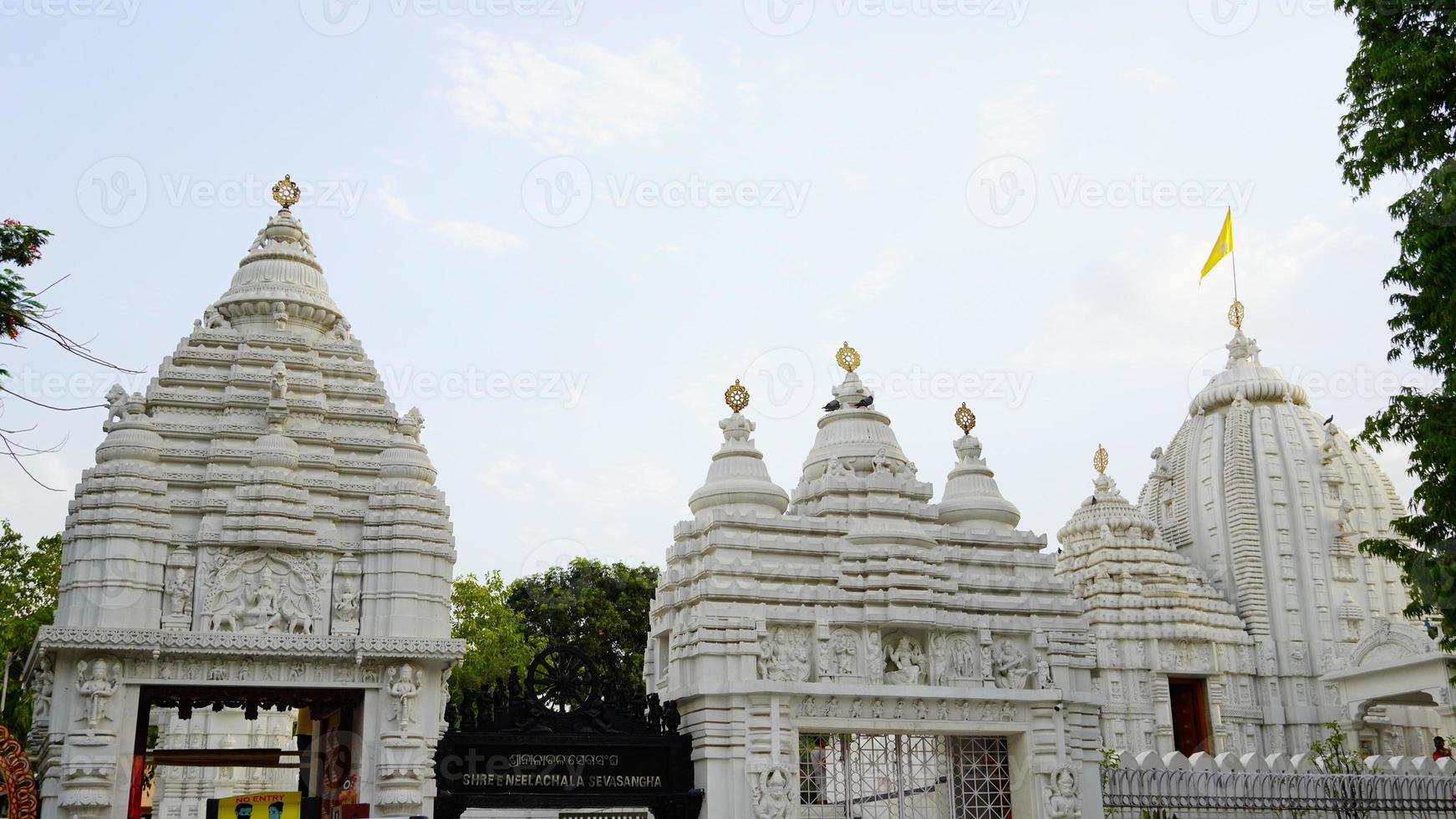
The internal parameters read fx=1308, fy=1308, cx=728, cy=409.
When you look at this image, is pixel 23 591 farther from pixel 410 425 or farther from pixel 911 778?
pixel 911 778

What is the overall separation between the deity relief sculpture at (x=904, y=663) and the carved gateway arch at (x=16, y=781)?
1387 centimetres

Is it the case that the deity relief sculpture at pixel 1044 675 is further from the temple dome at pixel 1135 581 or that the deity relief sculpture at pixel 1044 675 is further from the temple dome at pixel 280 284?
the temple dome at pixel 1135 581

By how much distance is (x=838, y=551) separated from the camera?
2431cm

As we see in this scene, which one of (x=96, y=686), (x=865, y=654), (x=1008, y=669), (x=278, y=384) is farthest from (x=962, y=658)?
(x=96, y=686)

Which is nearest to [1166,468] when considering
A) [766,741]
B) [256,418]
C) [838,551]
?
[838,551]

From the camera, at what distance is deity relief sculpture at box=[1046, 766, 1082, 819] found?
23562mm

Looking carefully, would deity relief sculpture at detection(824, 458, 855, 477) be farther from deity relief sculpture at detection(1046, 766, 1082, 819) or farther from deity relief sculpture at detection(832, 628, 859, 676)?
deity relief sculpture at detection(1046, 766, 1082, 819)

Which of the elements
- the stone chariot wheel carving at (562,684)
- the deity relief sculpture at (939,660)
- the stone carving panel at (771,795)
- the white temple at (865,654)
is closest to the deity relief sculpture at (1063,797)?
the white temple at (865,654)

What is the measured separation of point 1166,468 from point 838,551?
1072 inches

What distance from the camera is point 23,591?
35.6 meters

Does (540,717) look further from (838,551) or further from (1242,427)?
(1242,427)

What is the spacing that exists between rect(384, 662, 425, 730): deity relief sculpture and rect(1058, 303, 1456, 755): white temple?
82.3 ft

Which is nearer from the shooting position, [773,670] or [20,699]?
[773,670]

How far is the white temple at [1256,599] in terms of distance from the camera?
130 feet
